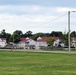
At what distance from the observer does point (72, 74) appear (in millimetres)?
18906

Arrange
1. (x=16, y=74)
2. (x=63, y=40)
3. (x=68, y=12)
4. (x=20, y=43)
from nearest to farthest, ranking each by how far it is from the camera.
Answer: (x=16, y=74), (x=68, y=12), (x=63, y=40), (x=20, y=43)

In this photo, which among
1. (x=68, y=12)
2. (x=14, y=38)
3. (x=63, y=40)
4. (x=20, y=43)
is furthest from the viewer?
(x=20, y=43)

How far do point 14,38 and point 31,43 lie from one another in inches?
460

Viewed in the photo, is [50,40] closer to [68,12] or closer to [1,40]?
[1,40]

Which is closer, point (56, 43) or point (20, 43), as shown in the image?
point (56, 43)

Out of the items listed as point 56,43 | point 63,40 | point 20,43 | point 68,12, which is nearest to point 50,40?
point 63,40

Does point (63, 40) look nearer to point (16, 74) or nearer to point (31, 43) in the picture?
point (31, 43)

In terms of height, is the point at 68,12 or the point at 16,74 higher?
the point at 68,12

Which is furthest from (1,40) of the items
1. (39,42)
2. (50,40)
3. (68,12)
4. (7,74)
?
(7,74)

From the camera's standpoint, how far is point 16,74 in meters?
18.7

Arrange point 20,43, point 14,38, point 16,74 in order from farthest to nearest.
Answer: point 20,43 < point 14,38 < point 16,74

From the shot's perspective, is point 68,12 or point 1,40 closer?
point 68,12

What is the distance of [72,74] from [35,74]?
201cm

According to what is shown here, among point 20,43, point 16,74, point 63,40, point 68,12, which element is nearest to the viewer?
point 16,74
